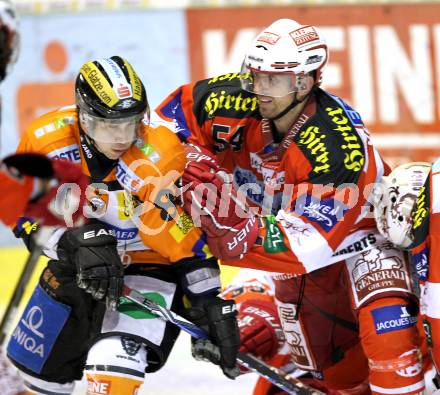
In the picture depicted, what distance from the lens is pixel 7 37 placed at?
12.0ft

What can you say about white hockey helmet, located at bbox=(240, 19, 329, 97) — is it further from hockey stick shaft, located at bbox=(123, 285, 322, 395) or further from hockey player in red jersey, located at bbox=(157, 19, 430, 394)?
hockey stick shaft, located at bbox=(123, 285, 322, 395)

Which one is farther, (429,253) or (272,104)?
(272,104)

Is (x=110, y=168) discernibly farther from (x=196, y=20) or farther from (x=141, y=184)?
(x=196, y=20)

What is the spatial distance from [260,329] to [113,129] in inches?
49.0

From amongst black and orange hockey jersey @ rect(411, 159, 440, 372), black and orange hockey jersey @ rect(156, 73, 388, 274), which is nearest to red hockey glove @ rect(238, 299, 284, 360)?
black and orange hockey jersey @ rect(156, 73, 388, 274)

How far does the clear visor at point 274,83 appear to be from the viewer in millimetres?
4188

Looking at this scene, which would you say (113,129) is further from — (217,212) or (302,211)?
(302,211)

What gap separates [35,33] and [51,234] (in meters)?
3.21

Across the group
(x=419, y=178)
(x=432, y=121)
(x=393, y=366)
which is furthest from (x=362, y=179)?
(x=432, y=121)

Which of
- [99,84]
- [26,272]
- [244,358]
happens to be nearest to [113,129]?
[99,84]

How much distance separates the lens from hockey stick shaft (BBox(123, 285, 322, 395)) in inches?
154

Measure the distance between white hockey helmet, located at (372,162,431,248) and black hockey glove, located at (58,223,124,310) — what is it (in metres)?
0.99

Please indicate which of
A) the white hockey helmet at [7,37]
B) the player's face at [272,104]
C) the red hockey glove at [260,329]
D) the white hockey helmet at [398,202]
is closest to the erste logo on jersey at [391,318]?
the white hockey helmet at [398,202]

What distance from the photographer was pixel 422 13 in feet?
23.2
